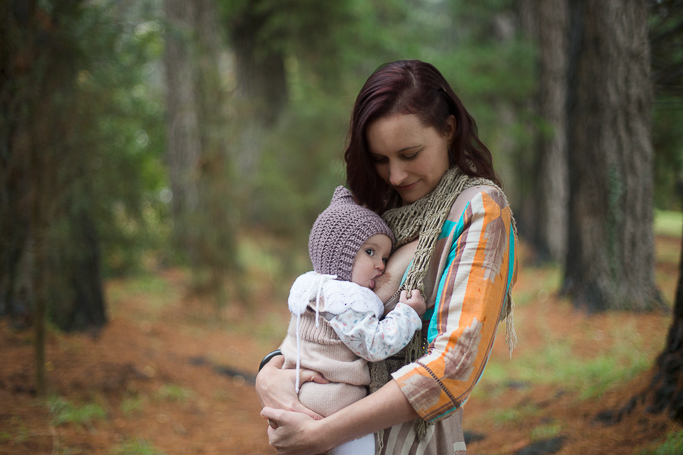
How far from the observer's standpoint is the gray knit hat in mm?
1656

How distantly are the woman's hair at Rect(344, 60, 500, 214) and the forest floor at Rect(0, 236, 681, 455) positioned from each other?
1.76 m

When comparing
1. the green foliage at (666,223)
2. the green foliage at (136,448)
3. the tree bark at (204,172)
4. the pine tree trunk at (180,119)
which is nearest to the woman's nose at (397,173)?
the green foliage at (136,448)

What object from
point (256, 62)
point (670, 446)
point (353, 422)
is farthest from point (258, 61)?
point (353, 422)

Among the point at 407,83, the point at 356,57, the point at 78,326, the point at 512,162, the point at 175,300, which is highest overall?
the point at 356,57

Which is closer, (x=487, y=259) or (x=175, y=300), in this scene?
(x=487, y=259)

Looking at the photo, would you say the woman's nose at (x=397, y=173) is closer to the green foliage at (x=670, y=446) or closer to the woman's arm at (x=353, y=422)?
the woman's arm at (x=353, y=422)

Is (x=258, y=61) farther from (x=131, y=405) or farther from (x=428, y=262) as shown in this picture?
(x=428, y=262)

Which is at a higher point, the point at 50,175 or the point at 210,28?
the point at 210,28

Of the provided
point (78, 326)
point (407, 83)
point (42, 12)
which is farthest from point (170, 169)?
point (407, 83)

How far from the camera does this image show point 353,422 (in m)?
1.40

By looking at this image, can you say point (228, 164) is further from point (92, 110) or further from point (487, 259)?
point (487, 259)

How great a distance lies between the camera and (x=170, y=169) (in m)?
8.12

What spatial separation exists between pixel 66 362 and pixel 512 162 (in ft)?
28.9

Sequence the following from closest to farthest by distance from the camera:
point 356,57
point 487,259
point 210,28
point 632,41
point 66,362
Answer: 1. point 487,259
2. point 66,362
3. point 632,41
4. point 210,28
5. point 356,57
